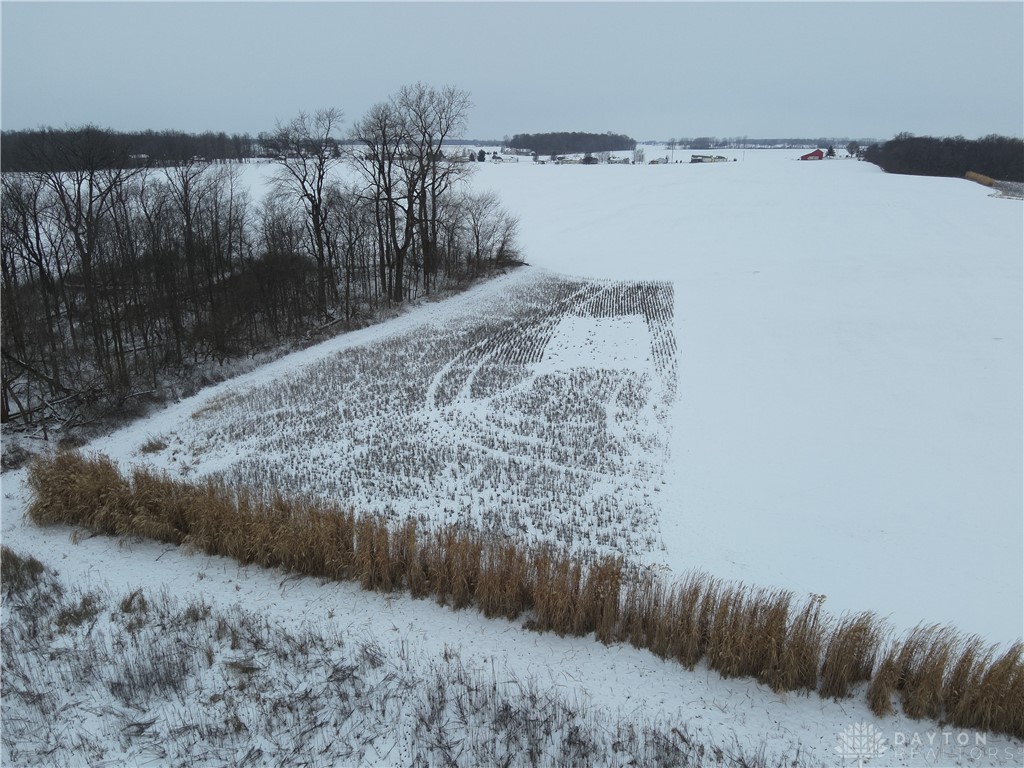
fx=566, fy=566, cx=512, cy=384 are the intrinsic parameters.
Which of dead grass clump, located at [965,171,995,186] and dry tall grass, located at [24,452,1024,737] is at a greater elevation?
dead grass clump, located at [965,171,995,186]

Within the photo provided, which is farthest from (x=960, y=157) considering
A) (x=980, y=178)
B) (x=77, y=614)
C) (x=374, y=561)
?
(x=77, y=614)

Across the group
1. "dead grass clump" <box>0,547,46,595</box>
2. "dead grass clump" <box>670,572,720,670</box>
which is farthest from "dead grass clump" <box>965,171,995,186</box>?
"dead grass clump" <box>0,547,46,595</box>

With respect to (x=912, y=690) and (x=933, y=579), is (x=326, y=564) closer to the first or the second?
(x=912, y=690)

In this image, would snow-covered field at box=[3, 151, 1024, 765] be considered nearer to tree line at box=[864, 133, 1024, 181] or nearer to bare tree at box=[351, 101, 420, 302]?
bare tree at box=[351, 101, 420, 302]

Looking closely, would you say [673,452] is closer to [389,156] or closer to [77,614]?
[77,614]

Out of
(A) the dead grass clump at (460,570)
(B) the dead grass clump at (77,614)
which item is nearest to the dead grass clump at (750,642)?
(A) the dead grass clump at (460,570)

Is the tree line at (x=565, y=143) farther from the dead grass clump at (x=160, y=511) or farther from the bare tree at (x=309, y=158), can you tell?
the dead grass clump at (x=160, y=511)
